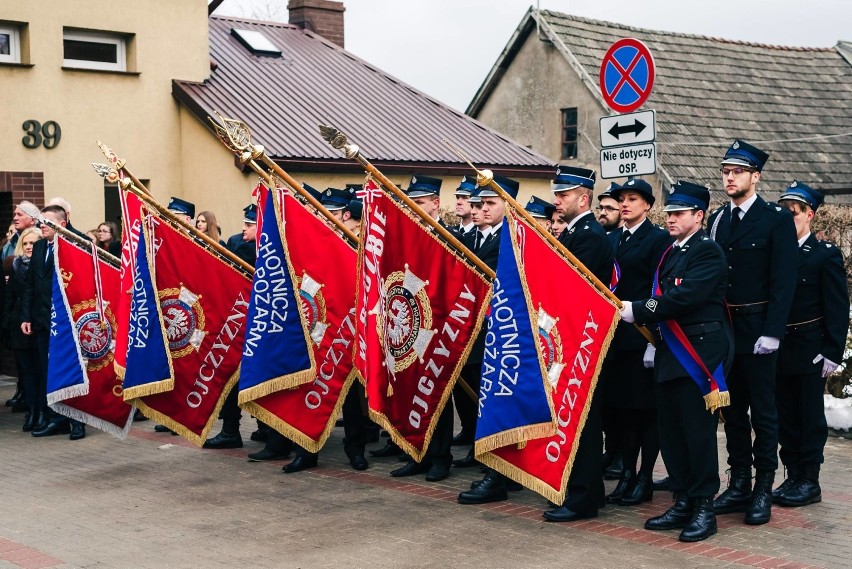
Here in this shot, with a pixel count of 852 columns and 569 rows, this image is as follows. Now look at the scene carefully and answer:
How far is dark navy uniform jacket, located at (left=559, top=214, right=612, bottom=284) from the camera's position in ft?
23.6

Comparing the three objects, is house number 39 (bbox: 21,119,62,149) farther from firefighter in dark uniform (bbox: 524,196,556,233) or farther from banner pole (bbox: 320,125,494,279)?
firefighter in dark uniform (bbox: 524,196,556,233)

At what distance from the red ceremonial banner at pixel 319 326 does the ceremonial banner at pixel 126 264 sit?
1.42 metres

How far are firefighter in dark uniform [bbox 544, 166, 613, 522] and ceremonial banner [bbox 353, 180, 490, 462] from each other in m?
0.94

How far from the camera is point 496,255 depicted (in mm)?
8164

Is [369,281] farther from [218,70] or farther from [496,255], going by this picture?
[218,70]

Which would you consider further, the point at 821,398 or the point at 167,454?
the point at 167,454

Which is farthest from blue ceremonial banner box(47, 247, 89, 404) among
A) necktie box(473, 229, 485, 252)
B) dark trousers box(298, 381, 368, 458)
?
necktie box(473, 229, 485, 252)

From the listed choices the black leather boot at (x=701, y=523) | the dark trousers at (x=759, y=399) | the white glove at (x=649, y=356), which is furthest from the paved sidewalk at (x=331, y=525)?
the white glove at (x=649, y=356)

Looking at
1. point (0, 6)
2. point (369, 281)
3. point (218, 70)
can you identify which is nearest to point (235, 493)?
point (369, 281)

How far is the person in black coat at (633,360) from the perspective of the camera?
7359 millimetres

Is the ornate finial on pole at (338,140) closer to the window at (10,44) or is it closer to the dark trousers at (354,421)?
the dark trousers at (354,421)

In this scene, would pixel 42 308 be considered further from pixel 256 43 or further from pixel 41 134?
pixel 256 43

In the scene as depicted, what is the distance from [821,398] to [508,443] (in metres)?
2.05

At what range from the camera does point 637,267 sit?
7457 mm
